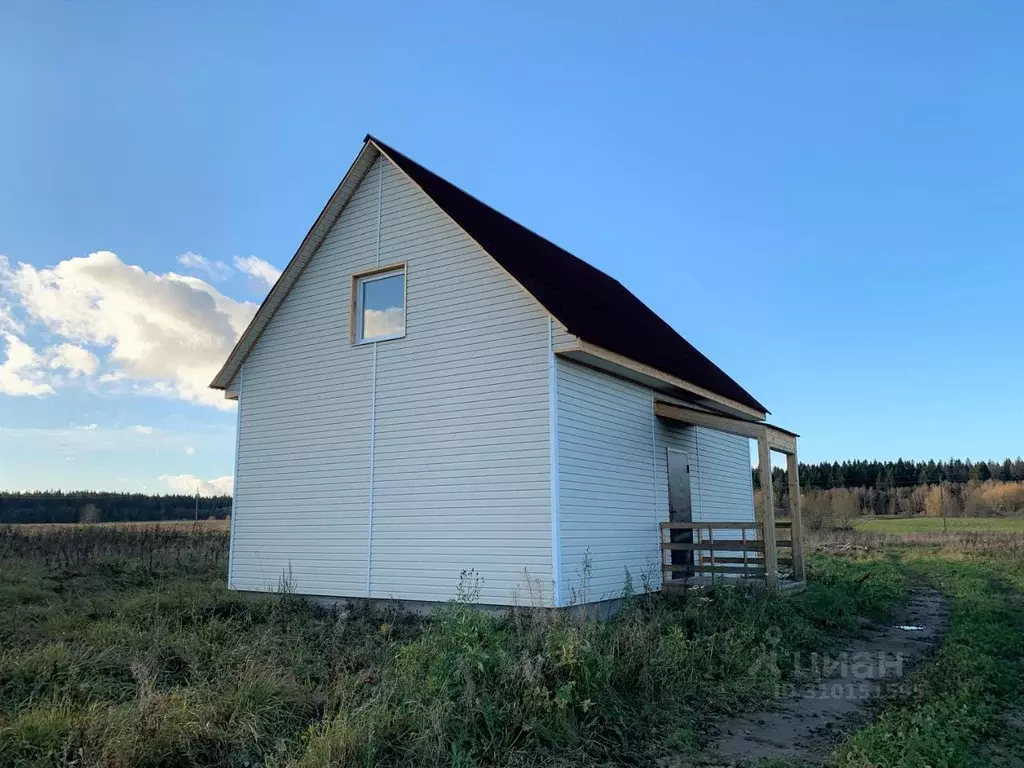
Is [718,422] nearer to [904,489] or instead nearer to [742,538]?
[742,538]

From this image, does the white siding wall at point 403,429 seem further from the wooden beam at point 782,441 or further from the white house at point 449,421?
the wooden beam at point 782,441

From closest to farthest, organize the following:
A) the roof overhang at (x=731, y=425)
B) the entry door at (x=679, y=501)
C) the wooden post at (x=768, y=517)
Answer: the wooden post at (x=768, y=517) → the roof overhang at (x=731, y=425) → the entry door at (x=679, y=501)

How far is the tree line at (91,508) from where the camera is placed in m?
36.6

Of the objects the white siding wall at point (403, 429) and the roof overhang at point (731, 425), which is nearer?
the white siding wall at point (403, 429)

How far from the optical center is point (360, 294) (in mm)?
12367

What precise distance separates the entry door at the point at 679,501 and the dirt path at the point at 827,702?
11.3 ft

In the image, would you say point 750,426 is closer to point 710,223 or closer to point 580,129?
point 710,223

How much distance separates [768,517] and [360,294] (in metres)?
7.90

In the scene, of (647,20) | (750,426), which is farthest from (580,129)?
(750,426)

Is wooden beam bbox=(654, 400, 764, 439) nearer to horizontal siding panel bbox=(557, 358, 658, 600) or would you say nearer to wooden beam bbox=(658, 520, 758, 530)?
horizontal siding panel bbox=(557, 358, 658, 600)

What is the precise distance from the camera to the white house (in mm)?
10000

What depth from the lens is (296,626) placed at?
984cm

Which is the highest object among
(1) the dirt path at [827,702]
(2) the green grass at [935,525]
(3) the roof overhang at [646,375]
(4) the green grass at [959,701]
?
(3) the roof overhang at [646,375]

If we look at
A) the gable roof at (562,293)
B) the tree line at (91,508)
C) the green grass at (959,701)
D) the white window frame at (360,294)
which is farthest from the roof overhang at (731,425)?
the tree line at (91,508)
